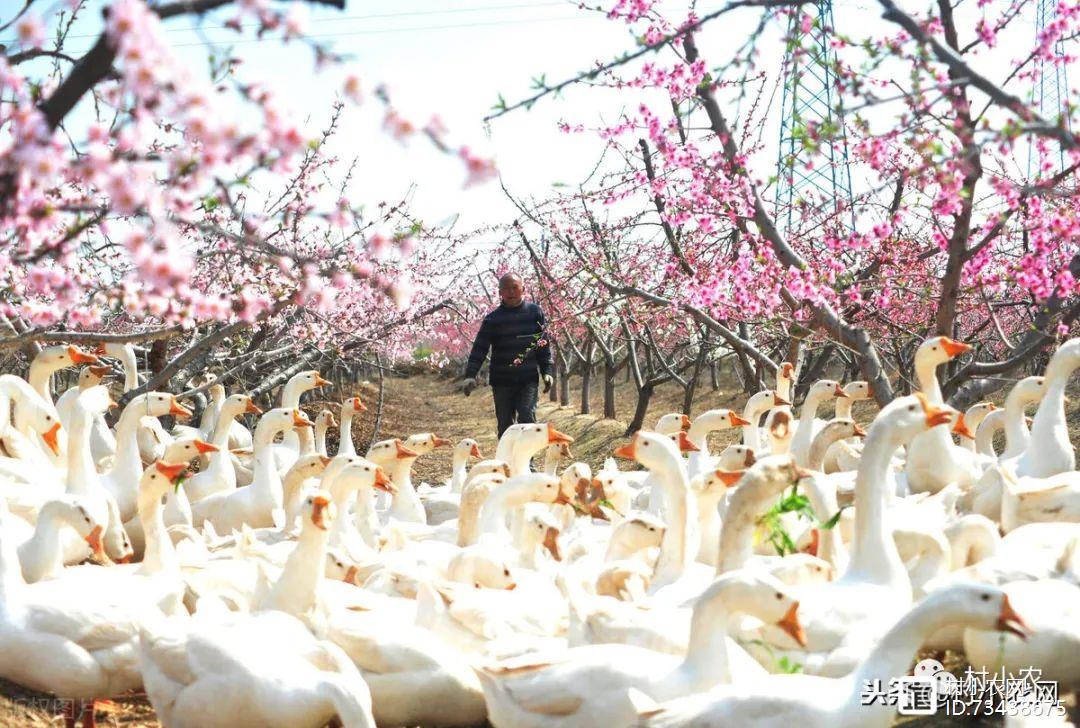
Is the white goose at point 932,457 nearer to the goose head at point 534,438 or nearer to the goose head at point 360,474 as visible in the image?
the goose head at point 534,438

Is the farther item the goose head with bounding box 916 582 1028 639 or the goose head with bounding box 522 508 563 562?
the goose head with bounding box 522 508 563 562

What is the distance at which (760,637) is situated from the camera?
4539 millimetres

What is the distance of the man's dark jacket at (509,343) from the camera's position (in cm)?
1173

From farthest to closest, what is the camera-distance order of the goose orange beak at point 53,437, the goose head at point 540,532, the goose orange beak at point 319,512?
1. the goose orange beak at point 53,437
2. the goose head at point 540,532
3. the goose orange beak at point 319,512

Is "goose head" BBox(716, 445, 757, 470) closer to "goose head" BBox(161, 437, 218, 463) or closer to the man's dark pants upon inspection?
"goose head" BBox(161, 437, 218, 463)

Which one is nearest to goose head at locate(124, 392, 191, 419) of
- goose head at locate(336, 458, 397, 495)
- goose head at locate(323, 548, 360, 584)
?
goose head at locate(336, 458, 397, 495)

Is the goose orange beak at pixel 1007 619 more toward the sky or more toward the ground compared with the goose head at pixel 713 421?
more toward the ground

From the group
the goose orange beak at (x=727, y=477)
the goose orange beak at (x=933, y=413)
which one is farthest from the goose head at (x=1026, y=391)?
the goose orange beak at (x=933, y=413)

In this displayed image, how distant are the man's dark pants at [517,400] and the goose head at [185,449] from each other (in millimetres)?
5221

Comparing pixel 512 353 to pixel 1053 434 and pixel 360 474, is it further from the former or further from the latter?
pixel 1053 434

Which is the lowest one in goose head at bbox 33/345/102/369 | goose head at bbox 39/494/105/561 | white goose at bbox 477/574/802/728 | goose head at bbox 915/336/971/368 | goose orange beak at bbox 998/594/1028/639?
white goose at bbox 477/574/802/728

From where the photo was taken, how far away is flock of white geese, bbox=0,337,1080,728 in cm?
395

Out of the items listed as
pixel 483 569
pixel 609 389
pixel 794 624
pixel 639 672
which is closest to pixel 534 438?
pixel 483 569

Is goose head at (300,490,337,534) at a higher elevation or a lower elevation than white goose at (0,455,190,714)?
higher
